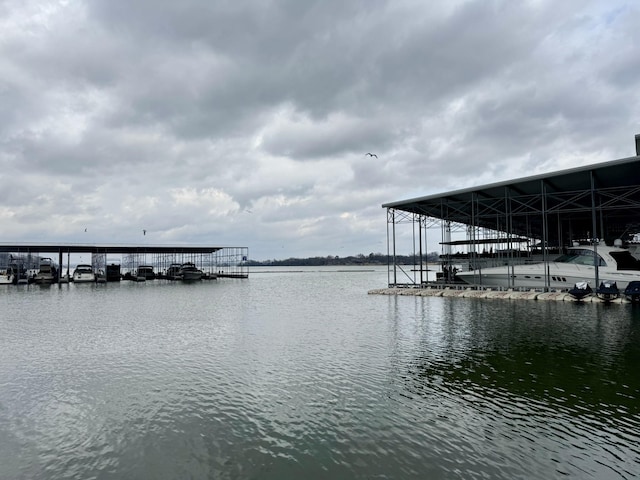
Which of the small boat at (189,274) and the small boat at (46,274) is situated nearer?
the small boat at (46,274)

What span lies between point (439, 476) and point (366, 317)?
20431 millimetres

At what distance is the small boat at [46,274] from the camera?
72812 mm

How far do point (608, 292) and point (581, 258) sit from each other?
7048 mm

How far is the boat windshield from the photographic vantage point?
121 ft

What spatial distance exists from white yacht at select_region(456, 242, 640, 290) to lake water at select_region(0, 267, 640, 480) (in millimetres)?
15804

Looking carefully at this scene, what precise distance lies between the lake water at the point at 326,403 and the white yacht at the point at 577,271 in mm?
15804

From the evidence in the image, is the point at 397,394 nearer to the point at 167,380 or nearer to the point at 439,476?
the point at 439,476

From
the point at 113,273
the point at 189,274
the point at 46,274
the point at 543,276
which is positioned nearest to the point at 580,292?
the point at 543,276

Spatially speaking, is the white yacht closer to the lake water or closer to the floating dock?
the floating dock

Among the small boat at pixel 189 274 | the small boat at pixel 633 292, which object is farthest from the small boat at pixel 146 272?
the small boat at pixel 633 292

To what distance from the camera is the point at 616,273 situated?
35562 mm

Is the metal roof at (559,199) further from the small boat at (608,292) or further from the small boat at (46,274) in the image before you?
the small boat at (46,274)

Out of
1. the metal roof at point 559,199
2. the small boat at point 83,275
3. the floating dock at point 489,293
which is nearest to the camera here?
the floating dock at point 489,293

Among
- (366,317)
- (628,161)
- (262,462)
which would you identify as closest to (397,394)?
(262,462)
